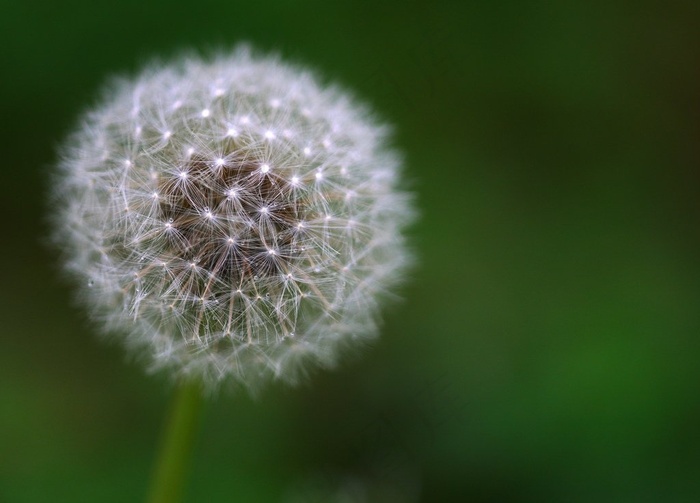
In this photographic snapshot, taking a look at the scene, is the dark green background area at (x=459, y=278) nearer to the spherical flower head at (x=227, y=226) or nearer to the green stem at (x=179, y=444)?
the green stem at (x=179, y=444)

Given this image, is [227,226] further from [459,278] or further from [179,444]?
[459,278]

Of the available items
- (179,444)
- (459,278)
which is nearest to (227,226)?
(179,444)

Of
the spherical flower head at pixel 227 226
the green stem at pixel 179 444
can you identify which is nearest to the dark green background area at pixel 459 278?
the green stem at pixel 179 444

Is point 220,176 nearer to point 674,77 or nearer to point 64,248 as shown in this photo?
point 64,248

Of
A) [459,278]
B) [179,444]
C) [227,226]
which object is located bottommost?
[179,444]

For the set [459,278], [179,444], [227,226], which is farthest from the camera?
[459,278]

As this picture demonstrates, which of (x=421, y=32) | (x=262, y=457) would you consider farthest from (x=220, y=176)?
(x=421, y=32)
